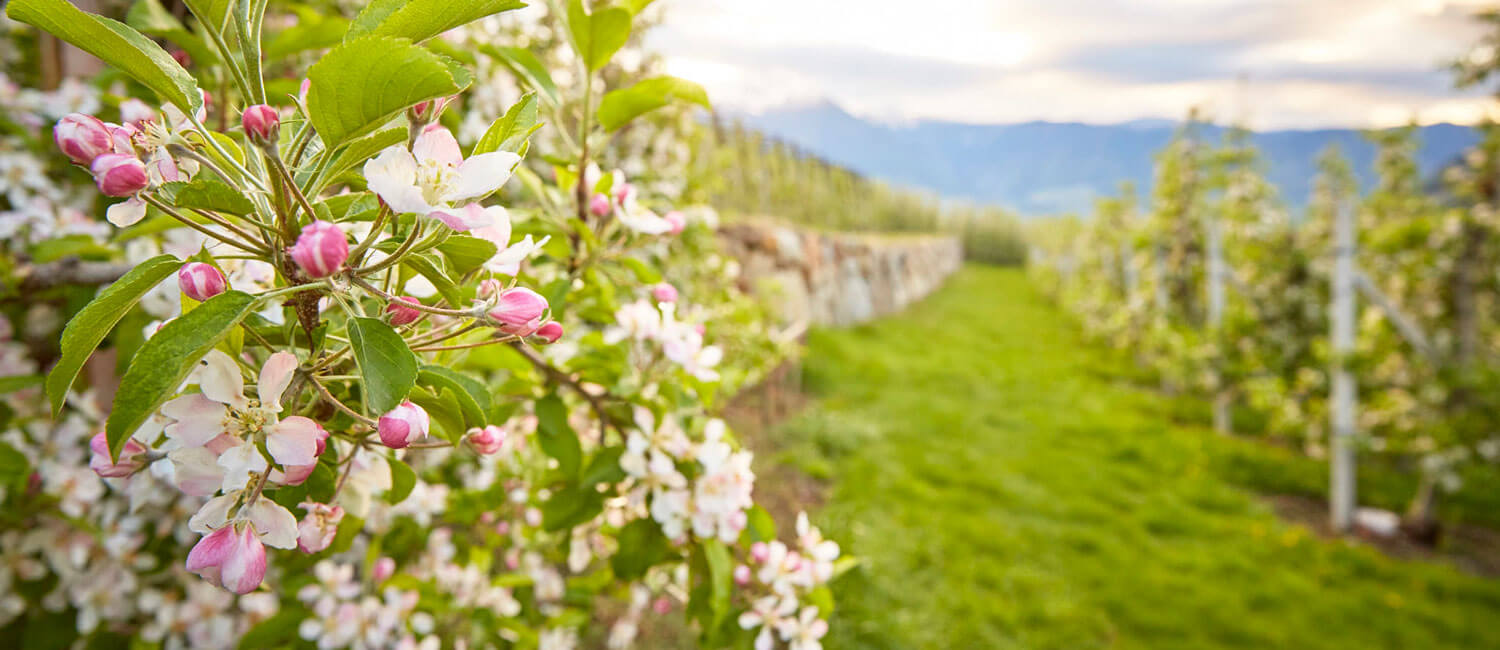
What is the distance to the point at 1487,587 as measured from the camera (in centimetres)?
381

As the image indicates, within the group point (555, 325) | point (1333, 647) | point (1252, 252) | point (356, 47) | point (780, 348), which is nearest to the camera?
point (356, 47)

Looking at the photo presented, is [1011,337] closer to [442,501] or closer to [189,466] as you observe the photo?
[442,501]

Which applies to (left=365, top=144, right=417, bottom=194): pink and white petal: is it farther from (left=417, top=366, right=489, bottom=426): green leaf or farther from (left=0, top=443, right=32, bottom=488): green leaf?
(left=0, top=443, right=32, bottom=488): green leaf

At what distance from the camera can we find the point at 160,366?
0.42 m

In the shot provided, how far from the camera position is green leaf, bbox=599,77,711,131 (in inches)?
36.8

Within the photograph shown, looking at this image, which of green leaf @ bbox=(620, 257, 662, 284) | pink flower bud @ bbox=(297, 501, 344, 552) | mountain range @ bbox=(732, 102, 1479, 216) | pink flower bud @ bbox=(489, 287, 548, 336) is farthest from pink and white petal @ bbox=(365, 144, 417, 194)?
mountain range @ bbox=(732, 102, 1479, 216)

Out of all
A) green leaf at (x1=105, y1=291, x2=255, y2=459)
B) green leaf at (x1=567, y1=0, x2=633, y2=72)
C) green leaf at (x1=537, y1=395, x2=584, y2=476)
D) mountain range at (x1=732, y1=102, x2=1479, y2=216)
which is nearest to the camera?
green leaf at (x1=105, y1=291, x2=255, y2=459)

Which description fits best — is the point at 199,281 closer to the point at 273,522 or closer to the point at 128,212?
the point at 128,212

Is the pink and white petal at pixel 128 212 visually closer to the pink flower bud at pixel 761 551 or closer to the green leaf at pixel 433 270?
the green leaf at pixel 433 270

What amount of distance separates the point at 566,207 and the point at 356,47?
666mm

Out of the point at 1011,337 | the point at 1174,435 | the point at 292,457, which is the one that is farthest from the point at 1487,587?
the point at 1011,337

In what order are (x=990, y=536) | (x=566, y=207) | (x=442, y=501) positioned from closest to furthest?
(x=566, y=207)
(x=442, y=501)
(x=990, y=536)

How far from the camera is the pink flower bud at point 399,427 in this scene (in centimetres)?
49

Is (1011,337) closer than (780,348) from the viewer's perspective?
No
